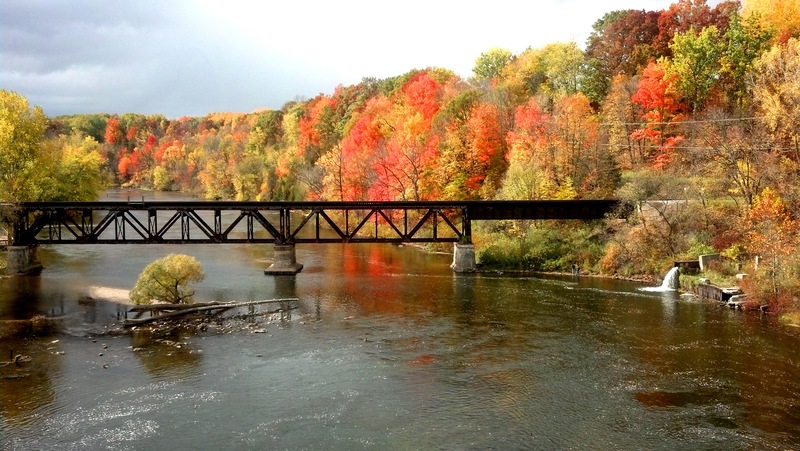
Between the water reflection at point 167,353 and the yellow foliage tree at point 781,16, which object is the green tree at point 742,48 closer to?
the yellow foliage tree at point 781,16

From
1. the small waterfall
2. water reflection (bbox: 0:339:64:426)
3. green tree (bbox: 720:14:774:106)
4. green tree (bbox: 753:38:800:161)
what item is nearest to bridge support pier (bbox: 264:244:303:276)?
water reflection (bbox: 0:339:64:426)

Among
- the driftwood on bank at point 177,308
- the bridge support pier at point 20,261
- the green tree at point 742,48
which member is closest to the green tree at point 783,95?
the green tree at point 742,48

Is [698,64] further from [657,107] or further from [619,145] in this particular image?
[619,145]

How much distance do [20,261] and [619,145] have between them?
181ft

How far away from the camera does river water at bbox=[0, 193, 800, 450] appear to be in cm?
1956

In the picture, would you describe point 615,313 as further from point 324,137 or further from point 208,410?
point 324,137

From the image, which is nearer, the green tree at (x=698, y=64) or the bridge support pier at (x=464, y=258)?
the bridge support pier at (x=464, y=258)

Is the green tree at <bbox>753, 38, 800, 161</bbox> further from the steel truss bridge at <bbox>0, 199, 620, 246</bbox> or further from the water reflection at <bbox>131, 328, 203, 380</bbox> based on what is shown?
the water reflection at <bbox>131, 328, 203, 380</bbox>

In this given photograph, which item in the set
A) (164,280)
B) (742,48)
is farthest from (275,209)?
(742,48)

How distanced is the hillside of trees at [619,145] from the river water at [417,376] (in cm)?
728

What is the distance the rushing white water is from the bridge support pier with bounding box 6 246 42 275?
44259 millimetres

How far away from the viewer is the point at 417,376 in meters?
24.4

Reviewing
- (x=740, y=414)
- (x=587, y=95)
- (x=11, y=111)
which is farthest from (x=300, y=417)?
(x=587, y=95)

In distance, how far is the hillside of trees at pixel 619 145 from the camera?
135 ft
